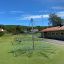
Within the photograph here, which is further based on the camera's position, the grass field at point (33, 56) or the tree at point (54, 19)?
the tree at point (54, 19)

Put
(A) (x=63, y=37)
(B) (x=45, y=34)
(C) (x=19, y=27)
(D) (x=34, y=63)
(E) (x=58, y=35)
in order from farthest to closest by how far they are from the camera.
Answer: (C) (x=19, y=27) < (B) (x=45, y=34) < (E) (x=58, y=35) < (A) (x=63, y=37) < (D) (x=34, y=63)

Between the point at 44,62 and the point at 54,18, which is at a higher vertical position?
the point at 54,18

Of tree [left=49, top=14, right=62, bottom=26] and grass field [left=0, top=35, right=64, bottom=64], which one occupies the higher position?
tree [left=49, top=14, right=62, bottom=26]

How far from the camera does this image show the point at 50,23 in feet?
345

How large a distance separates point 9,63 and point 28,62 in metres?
1.23

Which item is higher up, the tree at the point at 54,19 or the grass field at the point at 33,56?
the tree at the point at 54,19

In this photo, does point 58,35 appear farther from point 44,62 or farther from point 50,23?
point 50,23

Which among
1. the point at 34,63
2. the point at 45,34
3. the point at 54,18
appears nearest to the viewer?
the point at 34,63

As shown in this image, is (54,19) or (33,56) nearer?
(33,56)

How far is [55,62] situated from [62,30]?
31835mm

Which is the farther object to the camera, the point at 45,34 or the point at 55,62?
the point at 45,34

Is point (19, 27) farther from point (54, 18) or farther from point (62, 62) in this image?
point (62, 62)

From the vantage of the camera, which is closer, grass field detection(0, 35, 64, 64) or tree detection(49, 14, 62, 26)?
grass field detection(0, 35, 64, 64)

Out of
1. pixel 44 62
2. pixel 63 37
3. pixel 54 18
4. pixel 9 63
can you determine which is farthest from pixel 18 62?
pixel 54 18
